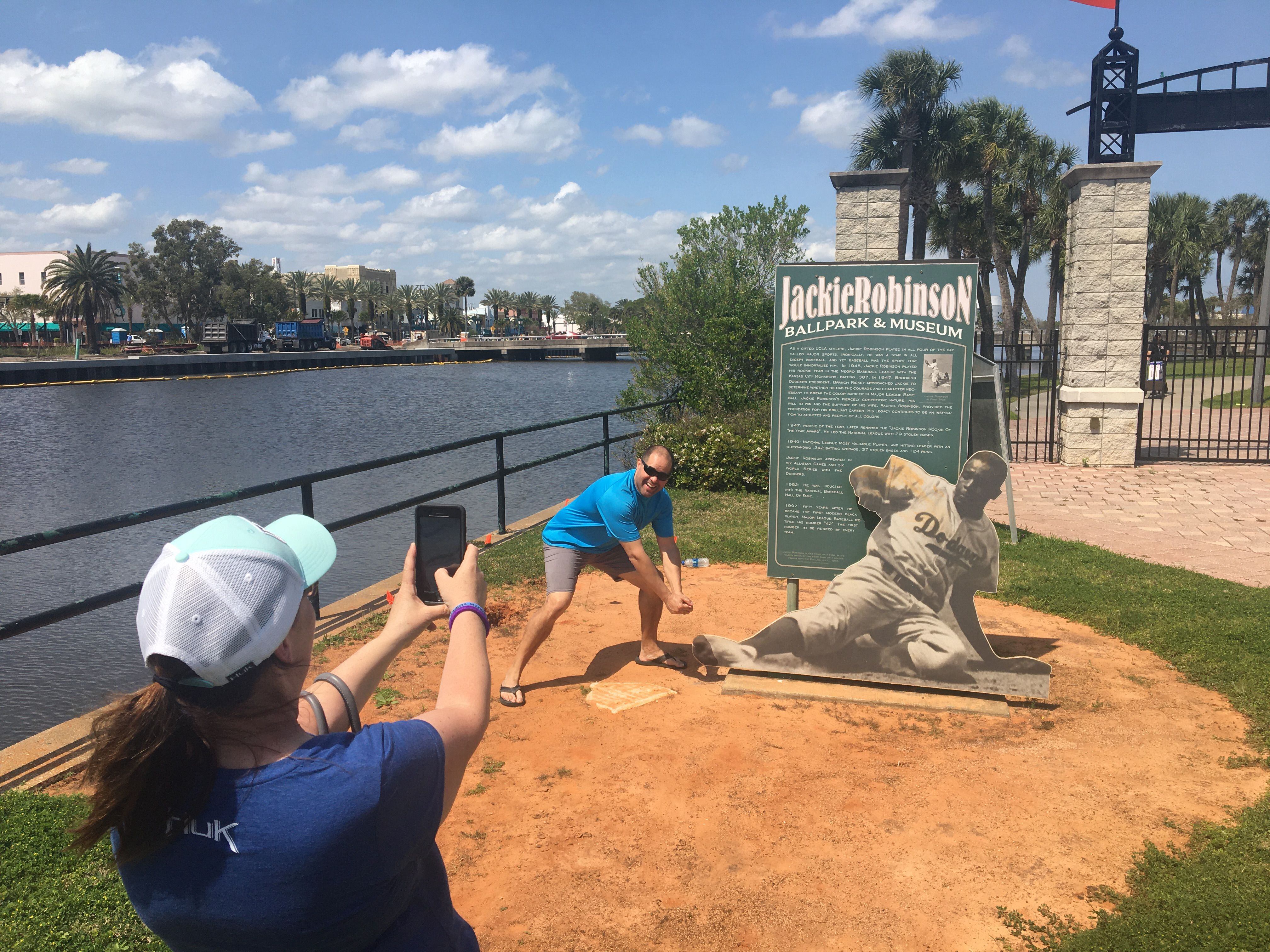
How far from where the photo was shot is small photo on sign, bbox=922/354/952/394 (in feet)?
16.3

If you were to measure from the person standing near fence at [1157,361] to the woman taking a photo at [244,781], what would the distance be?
→ 1429 centimetres

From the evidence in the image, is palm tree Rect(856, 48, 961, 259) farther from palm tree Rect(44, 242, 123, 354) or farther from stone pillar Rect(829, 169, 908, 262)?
palm tree Rect(44, 242, 123, 354)

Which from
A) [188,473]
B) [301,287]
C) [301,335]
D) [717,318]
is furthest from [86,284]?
[717,318]

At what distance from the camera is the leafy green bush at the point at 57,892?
2.95 m

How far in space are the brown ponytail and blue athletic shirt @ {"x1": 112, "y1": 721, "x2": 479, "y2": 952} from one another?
0.10 ft

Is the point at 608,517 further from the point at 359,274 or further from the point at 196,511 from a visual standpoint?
the point at 359,274

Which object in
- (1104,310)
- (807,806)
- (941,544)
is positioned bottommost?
(807,806)

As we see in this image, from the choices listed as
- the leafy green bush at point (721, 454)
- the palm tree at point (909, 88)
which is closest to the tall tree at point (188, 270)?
the palm tree at point (909, 88)

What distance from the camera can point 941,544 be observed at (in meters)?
4.93

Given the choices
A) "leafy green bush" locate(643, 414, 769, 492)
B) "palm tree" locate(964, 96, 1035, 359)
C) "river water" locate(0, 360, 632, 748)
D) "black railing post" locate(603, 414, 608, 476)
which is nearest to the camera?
"river water" locate(0, 360, 632, 748)

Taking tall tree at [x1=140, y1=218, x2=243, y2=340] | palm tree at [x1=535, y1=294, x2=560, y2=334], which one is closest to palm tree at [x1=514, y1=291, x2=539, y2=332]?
palm tree at [x1=535, y1=294, x2=560, y2=334]

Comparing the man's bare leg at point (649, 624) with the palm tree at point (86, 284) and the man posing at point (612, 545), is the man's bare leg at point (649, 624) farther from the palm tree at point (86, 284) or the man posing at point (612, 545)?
the palm tree at point (86, 284)

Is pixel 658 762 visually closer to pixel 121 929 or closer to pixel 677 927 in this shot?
pixel 677 927

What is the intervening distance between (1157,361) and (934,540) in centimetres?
1829
